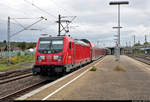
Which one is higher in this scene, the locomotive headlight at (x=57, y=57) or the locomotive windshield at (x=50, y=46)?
the locomotive windshield at (x=50, y=46)

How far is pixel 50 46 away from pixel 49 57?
0.87 metres

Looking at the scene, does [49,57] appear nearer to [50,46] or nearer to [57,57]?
[57,57]

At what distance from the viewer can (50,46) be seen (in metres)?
13.1

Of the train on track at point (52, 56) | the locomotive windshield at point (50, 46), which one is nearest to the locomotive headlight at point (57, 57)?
the train on track at point (52, 56)

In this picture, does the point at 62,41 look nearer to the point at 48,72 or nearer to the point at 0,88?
the point at 48,72

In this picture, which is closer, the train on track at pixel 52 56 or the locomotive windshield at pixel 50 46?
the train on track at pixel 52 56

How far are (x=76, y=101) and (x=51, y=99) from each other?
0.94 m

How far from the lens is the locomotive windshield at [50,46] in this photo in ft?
42.2

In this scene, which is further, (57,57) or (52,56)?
(52,56)

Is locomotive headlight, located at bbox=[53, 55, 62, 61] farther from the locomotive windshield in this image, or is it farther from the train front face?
the locomotive windshield

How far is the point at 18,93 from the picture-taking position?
30.9 ft

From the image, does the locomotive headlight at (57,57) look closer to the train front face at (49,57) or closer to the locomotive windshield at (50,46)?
the train front face at (49,57)

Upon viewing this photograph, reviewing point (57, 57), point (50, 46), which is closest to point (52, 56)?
point (57, 57)

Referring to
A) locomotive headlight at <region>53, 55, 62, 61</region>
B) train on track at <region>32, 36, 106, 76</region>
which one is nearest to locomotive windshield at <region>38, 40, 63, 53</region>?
train on track at <region>32, 36, 106, 76</region>
